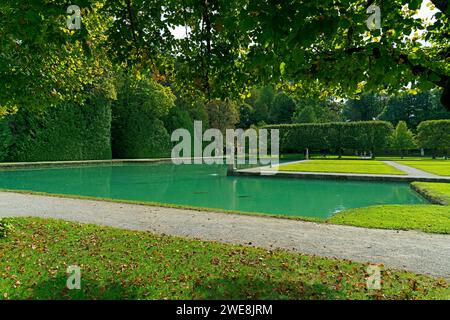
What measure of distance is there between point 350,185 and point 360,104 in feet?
176

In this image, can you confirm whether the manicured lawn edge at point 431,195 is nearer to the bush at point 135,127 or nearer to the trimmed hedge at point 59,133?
the trimmed hedge at point 59,133

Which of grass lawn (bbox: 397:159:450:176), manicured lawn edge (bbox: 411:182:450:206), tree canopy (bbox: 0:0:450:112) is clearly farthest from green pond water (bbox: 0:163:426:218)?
tree canopy (bbox: 0:0:450:112)

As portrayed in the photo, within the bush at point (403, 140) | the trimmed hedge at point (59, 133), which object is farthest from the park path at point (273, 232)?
the bush at point (403, 140)

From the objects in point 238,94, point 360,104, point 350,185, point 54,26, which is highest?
point 360,104

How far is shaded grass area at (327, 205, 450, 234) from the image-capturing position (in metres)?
7.43

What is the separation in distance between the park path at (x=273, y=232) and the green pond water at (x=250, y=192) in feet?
11.4

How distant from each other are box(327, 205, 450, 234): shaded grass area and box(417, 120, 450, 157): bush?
126 feet

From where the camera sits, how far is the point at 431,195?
12.0 m

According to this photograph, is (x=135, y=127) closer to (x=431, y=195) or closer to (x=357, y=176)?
(x=357, y=176)

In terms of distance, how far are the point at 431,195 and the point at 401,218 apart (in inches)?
183

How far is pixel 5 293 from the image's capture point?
3705mm

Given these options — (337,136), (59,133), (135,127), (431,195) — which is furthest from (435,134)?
(59,133)

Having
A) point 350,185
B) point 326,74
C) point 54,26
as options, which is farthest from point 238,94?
point 350,185
